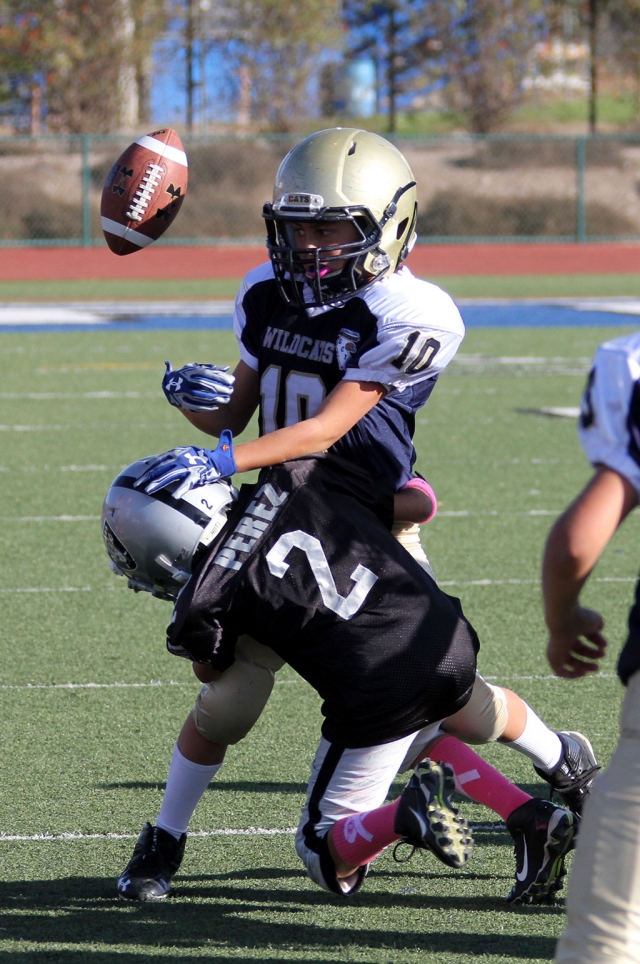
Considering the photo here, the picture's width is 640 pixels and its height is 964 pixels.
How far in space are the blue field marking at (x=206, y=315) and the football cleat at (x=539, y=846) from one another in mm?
11578

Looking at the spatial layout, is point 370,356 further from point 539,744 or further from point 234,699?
point 539,744

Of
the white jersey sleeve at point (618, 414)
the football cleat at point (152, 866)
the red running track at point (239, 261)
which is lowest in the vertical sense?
the red running track at point (239, 261)

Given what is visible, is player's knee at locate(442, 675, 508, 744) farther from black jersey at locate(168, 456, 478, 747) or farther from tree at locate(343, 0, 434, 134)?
tree at locate(343, 0, 434, 134)

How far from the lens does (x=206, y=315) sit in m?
15.5

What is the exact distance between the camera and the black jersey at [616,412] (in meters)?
1.88

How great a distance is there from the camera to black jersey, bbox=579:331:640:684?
1.88m

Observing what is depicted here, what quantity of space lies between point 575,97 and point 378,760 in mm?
35132

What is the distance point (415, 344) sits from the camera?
9.36 ft

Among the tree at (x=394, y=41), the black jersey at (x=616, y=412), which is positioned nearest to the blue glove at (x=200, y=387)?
the black jersey at (x=616, y=412)

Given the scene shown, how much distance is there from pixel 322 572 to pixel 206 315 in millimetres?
13040

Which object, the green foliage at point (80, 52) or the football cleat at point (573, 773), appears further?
the green foliage at point (80, 52)

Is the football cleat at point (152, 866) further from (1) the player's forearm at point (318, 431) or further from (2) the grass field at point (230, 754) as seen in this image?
(1) the player's forearm at point (318, 431)

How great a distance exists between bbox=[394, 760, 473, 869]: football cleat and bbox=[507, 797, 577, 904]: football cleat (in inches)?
10.9

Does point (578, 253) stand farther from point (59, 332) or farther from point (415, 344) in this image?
point (415, 344)
